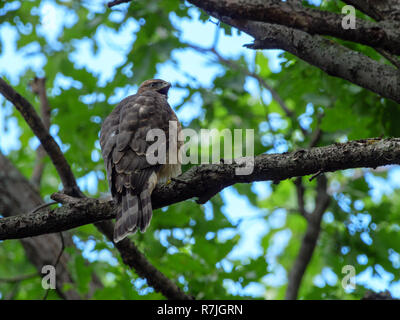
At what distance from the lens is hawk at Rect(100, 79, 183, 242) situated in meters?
4.34

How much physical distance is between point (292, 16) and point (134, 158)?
204 cm

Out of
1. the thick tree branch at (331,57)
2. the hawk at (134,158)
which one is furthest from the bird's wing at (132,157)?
the thick tree branch at (331,57)

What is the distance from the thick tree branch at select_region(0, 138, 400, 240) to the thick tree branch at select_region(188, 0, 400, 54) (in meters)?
0.77

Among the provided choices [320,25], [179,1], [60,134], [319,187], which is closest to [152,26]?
[179,1]

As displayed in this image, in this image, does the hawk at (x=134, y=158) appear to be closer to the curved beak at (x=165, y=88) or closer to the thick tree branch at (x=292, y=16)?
the curved beak at (x=165, y=88)

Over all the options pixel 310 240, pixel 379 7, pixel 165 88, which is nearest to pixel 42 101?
pixel 165 88

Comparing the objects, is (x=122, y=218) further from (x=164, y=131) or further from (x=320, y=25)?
(x=320, y=25)

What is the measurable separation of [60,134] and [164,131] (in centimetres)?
248

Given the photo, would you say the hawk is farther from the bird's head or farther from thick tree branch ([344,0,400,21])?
thick tree branch ([344,0,400,21])

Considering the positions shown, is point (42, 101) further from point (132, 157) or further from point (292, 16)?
point (292, 16)

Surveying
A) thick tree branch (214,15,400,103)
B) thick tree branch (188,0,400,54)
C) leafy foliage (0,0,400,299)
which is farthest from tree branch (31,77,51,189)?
thick tree branch (188,0,400,54)

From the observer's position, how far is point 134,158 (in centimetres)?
482

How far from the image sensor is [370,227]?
270 inches

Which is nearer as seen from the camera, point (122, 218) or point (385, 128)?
point (122, 218)
